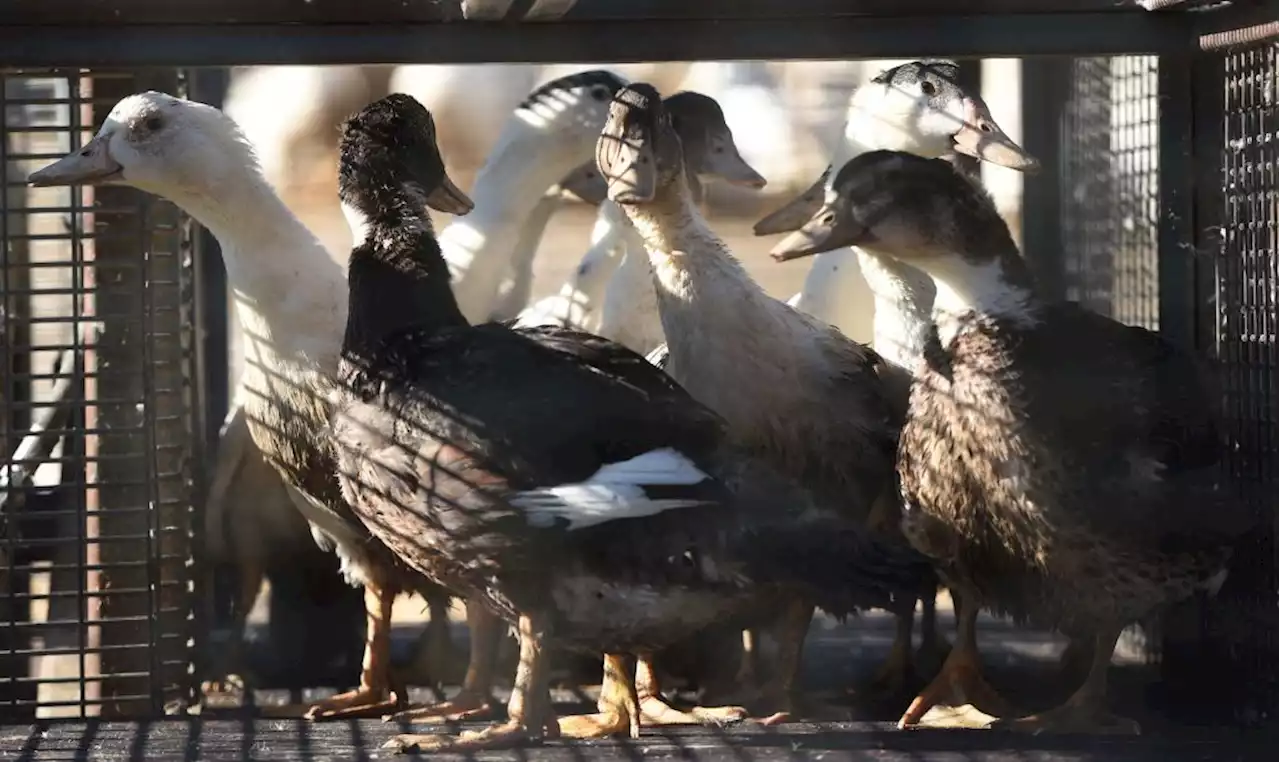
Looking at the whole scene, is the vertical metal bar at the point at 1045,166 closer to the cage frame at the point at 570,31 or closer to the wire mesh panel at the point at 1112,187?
the wire mesh panel at the point at 1112,187

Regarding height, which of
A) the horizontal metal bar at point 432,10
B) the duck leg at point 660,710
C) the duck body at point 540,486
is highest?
the horizontal metal bar at point 432,10

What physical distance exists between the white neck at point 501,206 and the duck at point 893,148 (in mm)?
589

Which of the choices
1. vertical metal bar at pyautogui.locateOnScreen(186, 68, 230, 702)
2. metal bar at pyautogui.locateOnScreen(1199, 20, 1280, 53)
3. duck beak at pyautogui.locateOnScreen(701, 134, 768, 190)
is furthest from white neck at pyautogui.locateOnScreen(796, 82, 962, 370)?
vertical metal bar at pyautogui.locateOnScreen(186, 68, 230, 702)

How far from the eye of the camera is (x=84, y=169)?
3.15 metres

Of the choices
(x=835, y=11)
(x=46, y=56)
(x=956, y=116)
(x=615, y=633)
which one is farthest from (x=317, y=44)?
(x=956, y=116)

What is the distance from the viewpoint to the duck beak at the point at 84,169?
3.11 m

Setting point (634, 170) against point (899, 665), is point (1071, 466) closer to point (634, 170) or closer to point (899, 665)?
point (899, 665)

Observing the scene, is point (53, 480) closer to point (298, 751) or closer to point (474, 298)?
point (474, 298)

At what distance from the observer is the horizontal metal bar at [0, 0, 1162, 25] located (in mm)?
2742

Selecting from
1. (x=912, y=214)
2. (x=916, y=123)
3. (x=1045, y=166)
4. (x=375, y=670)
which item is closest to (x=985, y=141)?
(x=916, y=123)

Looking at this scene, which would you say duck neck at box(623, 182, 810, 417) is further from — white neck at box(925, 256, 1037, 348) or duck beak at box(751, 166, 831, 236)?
duck beak at box(751, 166, 831, 236)

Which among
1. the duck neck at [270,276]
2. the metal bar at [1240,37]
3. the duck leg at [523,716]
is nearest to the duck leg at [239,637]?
the duck neck at [270,276]

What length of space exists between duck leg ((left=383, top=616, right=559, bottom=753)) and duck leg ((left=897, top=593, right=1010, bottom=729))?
2.17ft

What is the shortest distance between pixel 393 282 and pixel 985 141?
1.18 m
